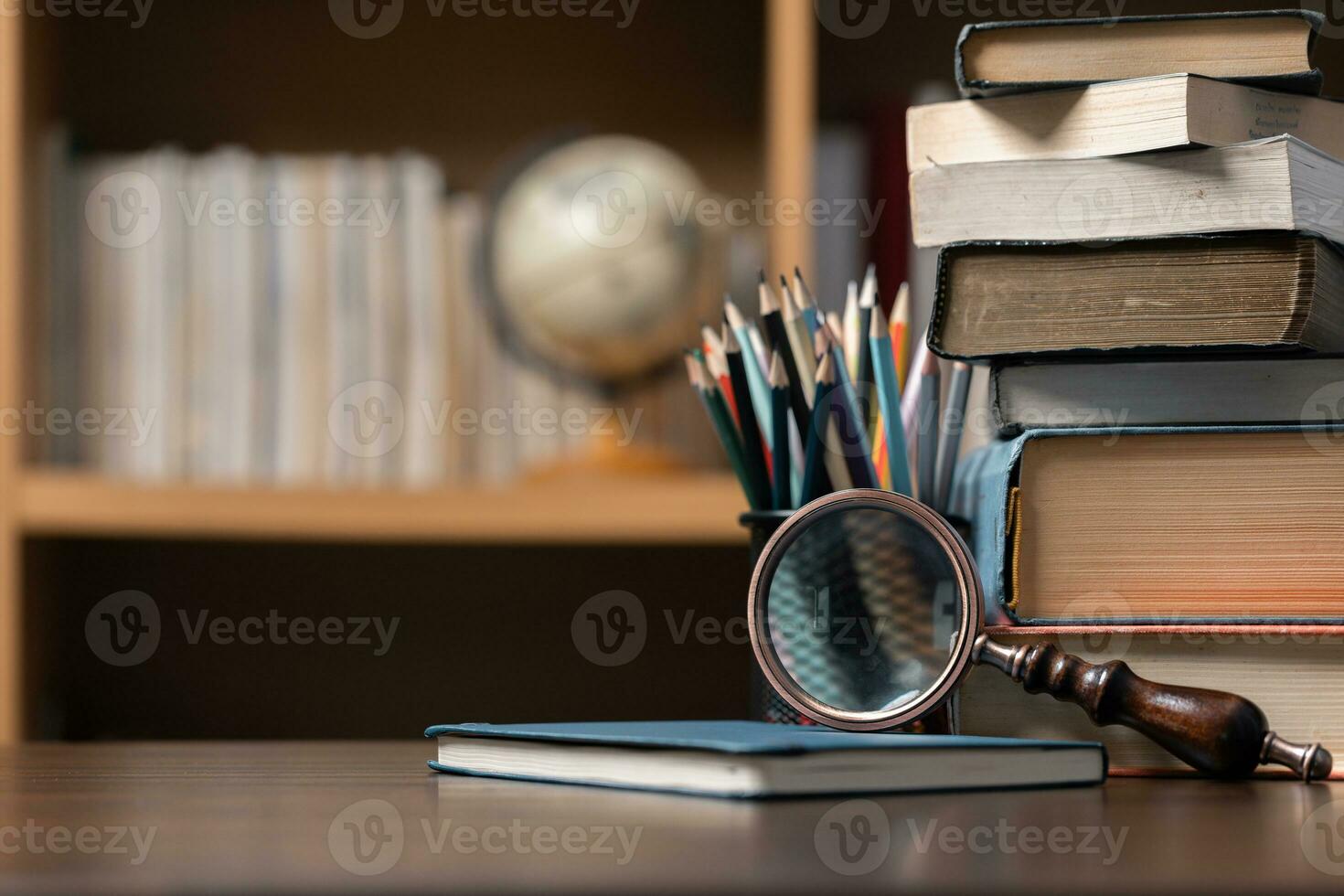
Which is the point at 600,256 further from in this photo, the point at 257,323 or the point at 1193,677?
the point at 1193,677

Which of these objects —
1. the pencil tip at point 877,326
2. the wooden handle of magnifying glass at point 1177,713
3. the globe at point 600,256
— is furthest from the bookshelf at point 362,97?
the wooden handle of magnifying glass at point 1177,713

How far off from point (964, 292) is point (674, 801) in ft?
1.11

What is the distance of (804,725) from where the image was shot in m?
0.75

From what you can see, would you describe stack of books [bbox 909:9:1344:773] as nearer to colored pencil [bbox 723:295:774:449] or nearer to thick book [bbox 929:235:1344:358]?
thick book [bbox 929:235:1344:358]

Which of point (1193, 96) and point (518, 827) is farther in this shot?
point (1193, 96)

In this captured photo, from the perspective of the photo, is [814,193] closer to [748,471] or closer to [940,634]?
[748,471]

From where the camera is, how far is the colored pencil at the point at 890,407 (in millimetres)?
811

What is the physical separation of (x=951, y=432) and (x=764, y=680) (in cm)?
19

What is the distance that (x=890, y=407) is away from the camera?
815 mm

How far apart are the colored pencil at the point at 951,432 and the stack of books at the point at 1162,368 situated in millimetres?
93

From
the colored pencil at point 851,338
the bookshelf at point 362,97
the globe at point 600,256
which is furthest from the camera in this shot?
the bookshelf at point 362,97

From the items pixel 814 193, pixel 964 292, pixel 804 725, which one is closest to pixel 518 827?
pixel 804 725

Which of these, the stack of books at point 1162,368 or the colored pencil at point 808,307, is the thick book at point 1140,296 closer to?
the stack of books at point 1162,368

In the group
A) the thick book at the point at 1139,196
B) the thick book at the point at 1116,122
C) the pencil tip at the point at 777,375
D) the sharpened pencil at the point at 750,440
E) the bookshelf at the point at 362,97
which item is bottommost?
the sharpened pencil at the point at 750,440
